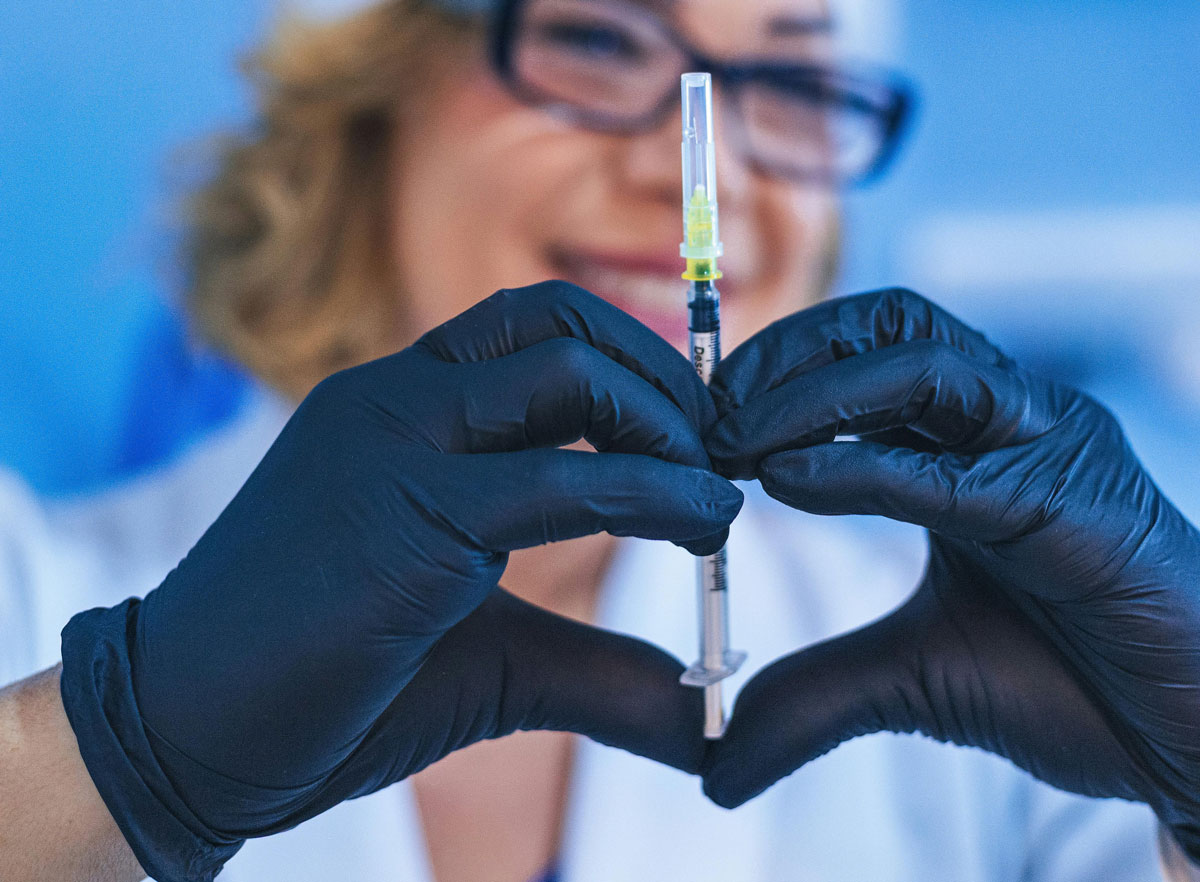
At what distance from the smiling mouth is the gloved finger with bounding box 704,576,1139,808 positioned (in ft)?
1.96

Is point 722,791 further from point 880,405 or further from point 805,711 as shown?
point 880,405

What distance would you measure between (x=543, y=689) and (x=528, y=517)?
0.87 feet

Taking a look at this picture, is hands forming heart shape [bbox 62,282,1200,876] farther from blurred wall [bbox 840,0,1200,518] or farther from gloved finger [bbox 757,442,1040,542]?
blurred wall [bbox 840,0,1200,518]

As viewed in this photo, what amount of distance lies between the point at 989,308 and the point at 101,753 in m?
1.25

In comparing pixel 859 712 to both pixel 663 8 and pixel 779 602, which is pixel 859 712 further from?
pixel 663 8

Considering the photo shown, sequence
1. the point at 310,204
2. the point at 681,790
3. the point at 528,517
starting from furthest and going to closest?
the point at 310,204 → the point at 681,790 → the point at 528,517

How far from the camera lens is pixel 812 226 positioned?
136 centimetres

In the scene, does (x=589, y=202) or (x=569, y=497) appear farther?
(x=589, y=202)

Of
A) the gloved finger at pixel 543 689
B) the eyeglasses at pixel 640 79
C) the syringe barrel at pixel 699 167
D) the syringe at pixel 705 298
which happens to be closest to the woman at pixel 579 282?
the eyeglasses at pixel 640 79

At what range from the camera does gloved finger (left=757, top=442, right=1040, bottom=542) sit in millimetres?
664

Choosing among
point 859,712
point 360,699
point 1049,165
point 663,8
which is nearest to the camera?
point 360,699

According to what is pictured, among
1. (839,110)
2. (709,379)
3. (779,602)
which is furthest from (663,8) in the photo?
(779,602)

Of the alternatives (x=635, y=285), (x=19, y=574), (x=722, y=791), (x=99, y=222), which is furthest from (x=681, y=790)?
(x=99, y=222)

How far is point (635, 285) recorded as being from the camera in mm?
1313
